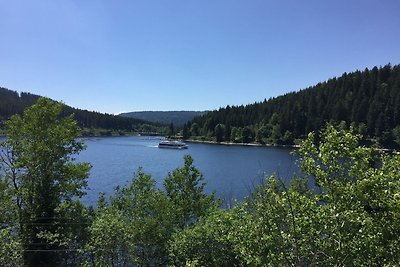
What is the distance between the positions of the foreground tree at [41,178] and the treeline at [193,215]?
0.08m

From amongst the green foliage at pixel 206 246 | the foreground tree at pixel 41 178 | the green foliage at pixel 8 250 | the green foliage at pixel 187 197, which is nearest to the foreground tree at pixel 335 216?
the green foliage at pixel 206 246

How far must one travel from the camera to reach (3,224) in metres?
28.1

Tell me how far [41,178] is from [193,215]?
1192 centimetres

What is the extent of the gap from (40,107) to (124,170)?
207 ft

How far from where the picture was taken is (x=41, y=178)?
3016 cm

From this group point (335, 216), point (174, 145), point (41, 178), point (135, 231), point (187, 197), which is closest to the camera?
point (335, 216)

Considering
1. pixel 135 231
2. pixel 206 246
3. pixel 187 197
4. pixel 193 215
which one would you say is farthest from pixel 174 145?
pixel 206 246

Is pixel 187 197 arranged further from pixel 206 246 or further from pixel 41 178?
pixel 41 178

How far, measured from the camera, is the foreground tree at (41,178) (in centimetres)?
2870

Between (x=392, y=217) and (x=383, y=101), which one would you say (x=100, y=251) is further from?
(x=383, y=101)

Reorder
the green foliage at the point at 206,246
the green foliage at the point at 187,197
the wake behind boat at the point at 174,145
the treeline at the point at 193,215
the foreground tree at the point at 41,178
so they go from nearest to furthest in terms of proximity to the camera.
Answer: the treeline at the point at 193,215 < the green foliage at the point at 206,246 < the foreground tree at the point at 41,178 < the green foliage at the point at 187,197 < the wake behind boat at the point at 174,145

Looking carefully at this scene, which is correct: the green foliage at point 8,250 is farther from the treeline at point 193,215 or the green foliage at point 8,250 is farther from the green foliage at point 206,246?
the green foliage at point 206,246

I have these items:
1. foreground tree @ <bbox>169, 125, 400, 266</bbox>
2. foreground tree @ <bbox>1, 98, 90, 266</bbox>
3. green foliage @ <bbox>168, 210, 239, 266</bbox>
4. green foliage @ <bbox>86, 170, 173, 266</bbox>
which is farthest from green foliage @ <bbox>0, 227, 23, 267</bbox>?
foreground tree @ <bbox>169, 125, 400, 266</bbox>

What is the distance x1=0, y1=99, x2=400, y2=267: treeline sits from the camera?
39.9 ft
